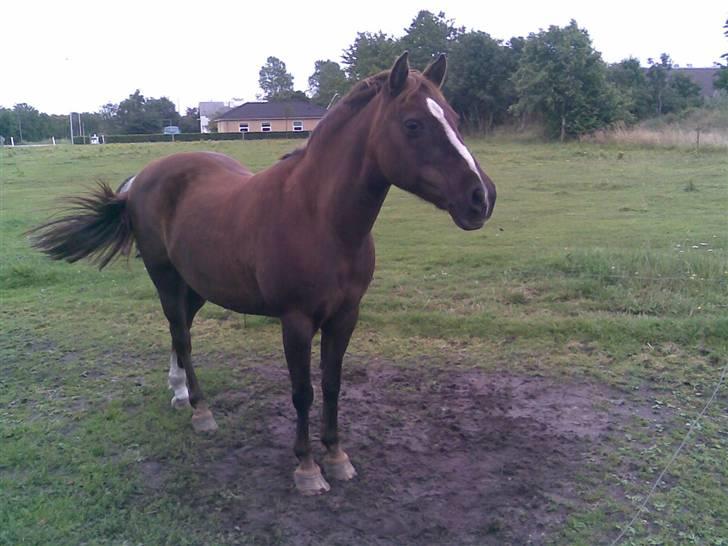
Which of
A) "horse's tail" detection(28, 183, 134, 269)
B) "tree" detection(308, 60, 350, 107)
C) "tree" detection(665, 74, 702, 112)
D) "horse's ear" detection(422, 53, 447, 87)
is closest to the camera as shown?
"horse's ear" detection(422, 53, 447, 87)

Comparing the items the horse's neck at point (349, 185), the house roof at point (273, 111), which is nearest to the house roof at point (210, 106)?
the house roof at point (273, 111)

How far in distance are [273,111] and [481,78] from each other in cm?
3017

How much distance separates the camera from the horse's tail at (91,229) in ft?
16.2

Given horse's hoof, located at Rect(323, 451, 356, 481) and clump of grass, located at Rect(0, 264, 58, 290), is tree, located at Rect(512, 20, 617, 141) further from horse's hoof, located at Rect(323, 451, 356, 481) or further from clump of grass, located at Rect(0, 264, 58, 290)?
horse's hoof, located at Rect(323, 451, 356, 481)

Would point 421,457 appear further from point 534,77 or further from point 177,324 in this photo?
point 534,77

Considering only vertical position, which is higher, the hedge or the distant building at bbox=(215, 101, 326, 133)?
the distant building at bbox=(215, 101, 326, 133)

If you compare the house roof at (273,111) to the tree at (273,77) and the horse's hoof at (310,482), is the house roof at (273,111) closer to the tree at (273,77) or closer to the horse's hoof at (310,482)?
the tree at (273,77)

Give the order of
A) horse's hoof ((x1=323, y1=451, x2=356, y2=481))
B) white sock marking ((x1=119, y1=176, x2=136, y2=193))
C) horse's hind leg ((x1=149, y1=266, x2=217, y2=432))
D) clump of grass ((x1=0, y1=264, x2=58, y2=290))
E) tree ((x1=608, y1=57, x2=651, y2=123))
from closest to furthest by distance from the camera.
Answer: horse's hoof ((x1=323, y1=451, x2=356, y2=481)), horse's hind leg ((x1=149, y1=266, x2=217, y2=432)), white sock marking ((x1=119, y1=176, x2=136, y2=193)), clump of grass ((x1=0, y1=264, x2=58, y2=290)), tree ((x1=608, y1=57, x2=651, y2=123))

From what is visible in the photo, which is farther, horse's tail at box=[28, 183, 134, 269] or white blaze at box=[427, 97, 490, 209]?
horse's tail at box=[28, 183, 134, 269]

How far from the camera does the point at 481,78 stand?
32.6 meters

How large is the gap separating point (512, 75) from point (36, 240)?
30.4 m

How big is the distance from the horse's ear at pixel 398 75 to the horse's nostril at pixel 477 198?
68cm

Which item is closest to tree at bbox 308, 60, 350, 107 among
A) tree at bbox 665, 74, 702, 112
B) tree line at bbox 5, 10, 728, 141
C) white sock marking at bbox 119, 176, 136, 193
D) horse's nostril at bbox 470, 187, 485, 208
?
tree line at bbox 5, 10, 728, 141

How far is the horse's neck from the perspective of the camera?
10.8 ft
